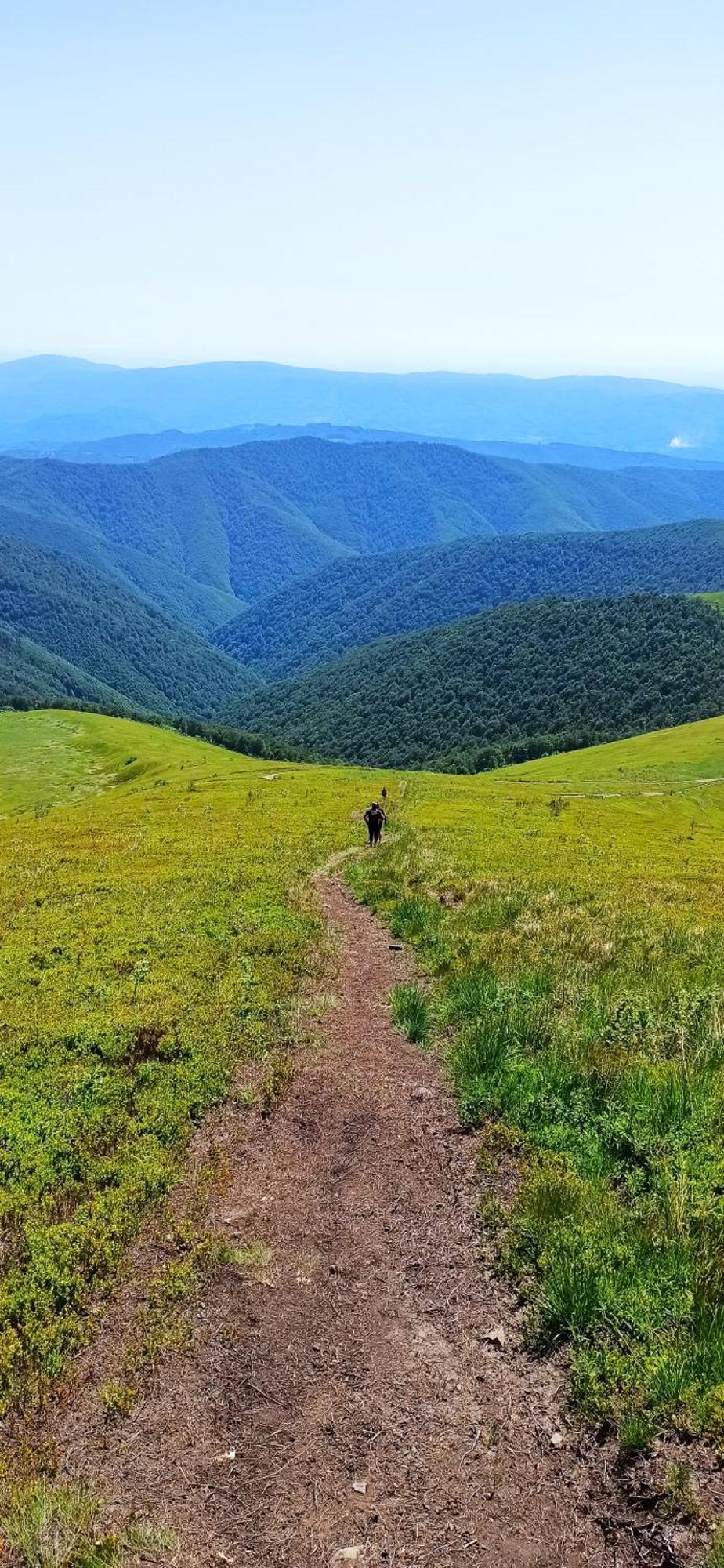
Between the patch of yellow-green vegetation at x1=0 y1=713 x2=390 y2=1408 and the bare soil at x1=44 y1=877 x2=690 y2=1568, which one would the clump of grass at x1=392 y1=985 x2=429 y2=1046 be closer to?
the patch of yellow-green vegetation at x1=0 y1=713 x2=390 y2=1408

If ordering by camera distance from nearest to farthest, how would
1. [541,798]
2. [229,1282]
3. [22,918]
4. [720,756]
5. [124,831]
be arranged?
[229,1282]
[22,918]
[124,831]
[541,798]
[720,756]

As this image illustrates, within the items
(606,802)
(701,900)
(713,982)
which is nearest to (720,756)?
(606,802)

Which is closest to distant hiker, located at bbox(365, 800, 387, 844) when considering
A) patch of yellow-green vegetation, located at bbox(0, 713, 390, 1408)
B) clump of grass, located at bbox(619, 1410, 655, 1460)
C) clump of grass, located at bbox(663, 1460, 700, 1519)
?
patch of yellow-green vegetation, located at bbox(0, 713, 390, 1408)

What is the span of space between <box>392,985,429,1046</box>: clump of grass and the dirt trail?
3.37 metres

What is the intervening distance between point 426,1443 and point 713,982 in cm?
1110

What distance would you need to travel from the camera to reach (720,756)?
83625 millimetres

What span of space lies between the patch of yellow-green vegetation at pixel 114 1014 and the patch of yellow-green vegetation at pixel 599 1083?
12.6ft

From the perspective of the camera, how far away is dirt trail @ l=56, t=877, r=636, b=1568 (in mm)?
6660

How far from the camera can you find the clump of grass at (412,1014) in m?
15.2

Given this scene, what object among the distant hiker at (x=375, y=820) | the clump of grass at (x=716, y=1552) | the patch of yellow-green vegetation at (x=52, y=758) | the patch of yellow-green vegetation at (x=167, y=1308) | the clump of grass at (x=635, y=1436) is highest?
the clump of grass at (x=716, y=1552)

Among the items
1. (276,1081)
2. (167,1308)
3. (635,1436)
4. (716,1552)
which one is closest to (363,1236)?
(167,1308)

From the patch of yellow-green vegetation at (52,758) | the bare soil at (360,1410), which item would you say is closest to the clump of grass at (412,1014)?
the bare soil at (360,1410)

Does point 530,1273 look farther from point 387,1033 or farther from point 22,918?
point 22,918

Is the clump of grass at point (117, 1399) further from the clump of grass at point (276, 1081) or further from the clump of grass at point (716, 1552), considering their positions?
the clump of grass at point (716, 1552)
